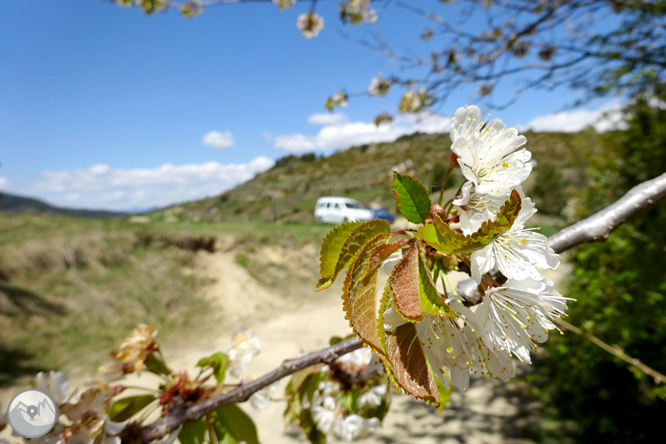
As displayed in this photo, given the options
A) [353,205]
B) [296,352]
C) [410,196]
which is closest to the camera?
[410,196]

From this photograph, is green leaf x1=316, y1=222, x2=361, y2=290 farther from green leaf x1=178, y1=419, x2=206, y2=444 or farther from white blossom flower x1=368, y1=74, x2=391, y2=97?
white blossom flower x1=368, y1=74, x2=391, y2=97

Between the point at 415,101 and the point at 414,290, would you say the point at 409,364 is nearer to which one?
the point at 414,290

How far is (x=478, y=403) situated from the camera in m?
3.60

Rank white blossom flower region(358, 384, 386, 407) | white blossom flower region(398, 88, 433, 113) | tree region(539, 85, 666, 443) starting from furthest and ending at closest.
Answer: white blossom flower region(398, 88, 433, 113) < tree region(539, 85, 666, 443) < white blossom flower region(358, 384, 386, 407)

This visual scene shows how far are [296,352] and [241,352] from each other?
3303 millimetres

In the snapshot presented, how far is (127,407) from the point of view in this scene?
2.66ft

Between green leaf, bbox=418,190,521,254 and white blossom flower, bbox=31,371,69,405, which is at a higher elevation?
green leaf, bbox=418,190,521,254

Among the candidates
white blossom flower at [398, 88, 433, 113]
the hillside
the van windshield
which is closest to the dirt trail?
white blossom flower at [398, 88, 433, 113]

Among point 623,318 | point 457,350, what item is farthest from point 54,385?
point 623,318

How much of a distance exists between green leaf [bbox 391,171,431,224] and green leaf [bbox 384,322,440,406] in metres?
0.16

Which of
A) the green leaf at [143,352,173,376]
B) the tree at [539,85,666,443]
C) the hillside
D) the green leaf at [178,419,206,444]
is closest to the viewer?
the green leaf at [178,419,206,444]

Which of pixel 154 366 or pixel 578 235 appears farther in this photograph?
pixel 154 366

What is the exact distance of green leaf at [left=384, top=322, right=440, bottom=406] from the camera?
0.40 metres

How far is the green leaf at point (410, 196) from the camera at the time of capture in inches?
19.8
